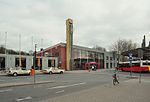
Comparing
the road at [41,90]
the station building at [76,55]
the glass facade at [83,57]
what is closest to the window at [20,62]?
the station building at [76,55]

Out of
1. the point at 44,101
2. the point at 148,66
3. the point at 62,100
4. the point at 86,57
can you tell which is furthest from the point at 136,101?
the point at 86,57

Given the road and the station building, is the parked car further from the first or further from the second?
the station building

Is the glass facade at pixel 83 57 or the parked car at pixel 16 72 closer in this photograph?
the parked car at pixel 16 72

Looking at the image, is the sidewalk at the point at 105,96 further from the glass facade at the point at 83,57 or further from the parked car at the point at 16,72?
the glass facade at the point at 83,57

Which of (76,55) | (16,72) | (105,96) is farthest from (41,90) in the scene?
(76,55)

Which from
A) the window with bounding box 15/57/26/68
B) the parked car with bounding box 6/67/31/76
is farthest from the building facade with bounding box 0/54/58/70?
the parked car with bounding box 6/67/31/76

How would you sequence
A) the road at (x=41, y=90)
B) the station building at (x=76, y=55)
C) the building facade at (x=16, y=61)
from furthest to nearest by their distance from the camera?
1. the station building at (x=76, y=55)
2. the building facade at (x=16, y=61)
3. the road at (x=41, y=90)

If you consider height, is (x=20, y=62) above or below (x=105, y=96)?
above

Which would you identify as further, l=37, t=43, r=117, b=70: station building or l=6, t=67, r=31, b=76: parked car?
l=37, t=43, r=117, b=70: station building

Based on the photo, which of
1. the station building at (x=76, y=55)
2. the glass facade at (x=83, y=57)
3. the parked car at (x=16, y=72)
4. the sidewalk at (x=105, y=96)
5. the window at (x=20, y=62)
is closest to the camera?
the sidewalk at (x=105, y=96)

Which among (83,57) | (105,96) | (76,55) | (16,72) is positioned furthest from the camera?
(83,57)

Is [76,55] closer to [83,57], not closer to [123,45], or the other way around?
[83,57]

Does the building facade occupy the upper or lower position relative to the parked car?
upper

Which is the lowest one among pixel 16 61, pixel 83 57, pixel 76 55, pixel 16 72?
pixel 16 72
